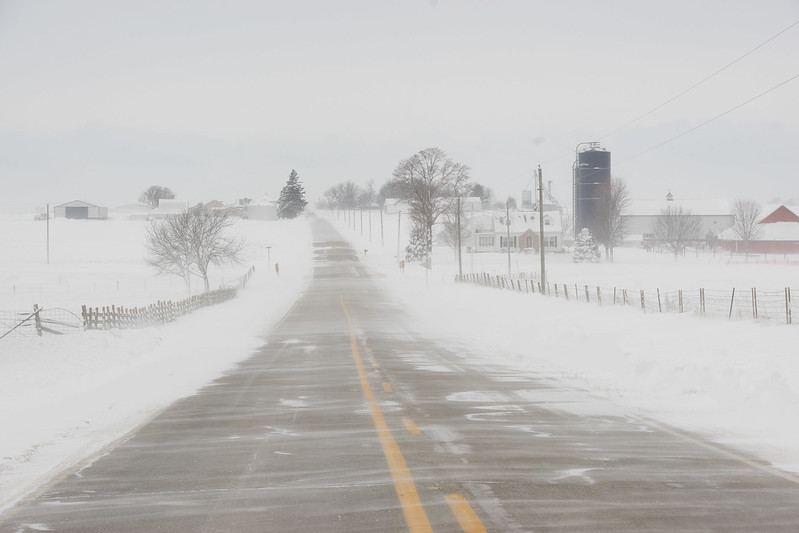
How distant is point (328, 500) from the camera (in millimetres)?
7023

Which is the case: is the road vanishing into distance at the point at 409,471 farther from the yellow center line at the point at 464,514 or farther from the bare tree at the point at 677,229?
the bare tree at the point at 677,229

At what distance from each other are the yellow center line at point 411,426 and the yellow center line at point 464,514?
3.31 meters

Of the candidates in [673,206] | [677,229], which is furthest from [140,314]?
[673,206]

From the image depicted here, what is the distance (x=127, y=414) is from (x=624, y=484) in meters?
8.21

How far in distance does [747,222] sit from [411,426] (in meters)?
129

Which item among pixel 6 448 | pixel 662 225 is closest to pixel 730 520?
pixel 6 448

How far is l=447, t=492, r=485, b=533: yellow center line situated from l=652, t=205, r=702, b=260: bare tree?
10994cm

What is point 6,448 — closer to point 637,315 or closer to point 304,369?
point 304,369

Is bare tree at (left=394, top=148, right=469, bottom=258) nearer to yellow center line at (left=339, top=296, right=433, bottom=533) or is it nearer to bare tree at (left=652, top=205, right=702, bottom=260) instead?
bare tree at (left=652, top=205, right=702, bottom=260)

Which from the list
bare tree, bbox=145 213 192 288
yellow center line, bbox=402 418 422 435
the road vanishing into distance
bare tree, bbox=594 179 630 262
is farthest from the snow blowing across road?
bare tree, bbox=594 179 630 262

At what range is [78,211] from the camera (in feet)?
625

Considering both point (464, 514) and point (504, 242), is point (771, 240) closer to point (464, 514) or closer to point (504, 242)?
point (504, 242)

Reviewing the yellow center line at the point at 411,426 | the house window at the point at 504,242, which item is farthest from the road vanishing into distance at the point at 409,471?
the house window at the point at 504,242

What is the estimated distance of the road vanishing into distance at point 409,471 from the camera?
21.1 feet
